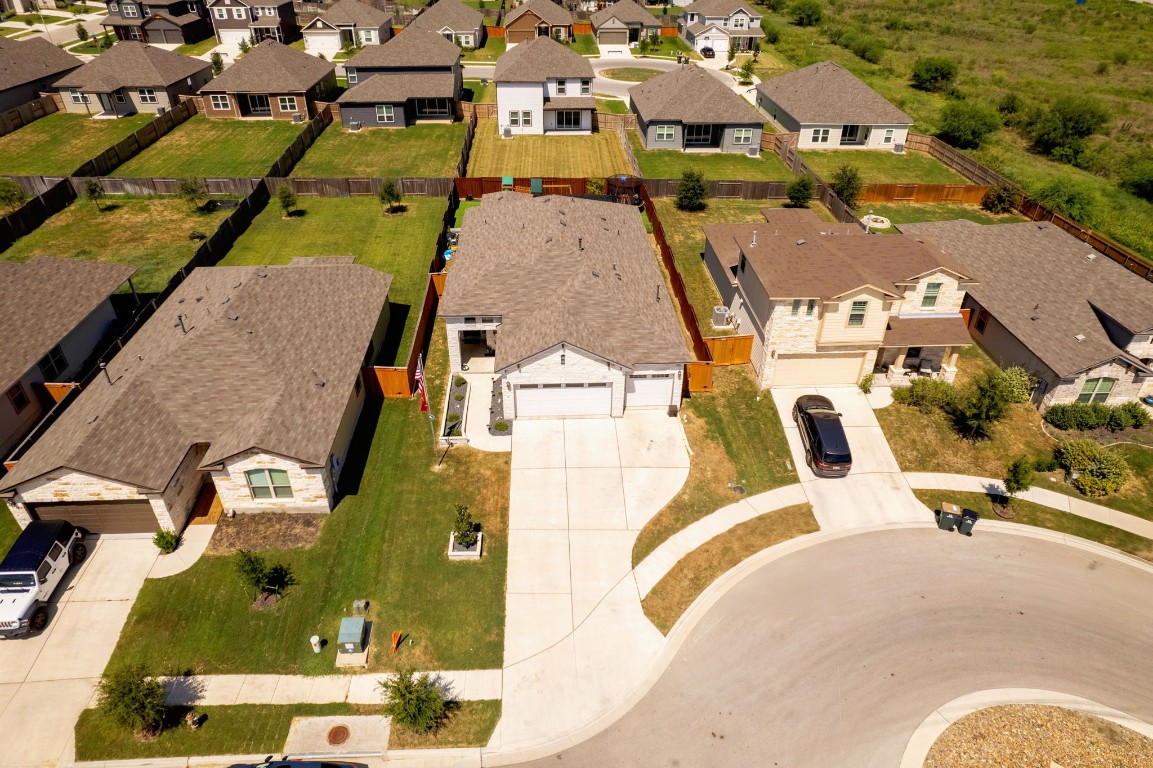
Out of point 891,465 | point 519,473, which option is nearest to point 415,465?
point 519,473

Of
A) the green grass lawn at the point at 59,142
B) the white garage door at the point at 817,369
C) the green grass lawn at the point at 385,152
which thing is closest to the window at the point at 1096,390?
the white garage door at the point at 817,369

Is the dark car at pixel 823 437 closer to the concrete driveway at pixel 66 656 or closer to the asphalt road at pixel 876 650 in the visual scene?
the asphalt road at pixel 876 650

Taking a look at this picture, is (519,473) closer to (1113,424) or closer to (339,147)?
(1113,424)

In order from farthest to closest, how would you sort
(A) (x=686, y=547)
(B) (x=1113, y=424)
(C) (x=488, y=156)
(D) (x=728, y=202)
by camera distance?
(C) (x=488, y=156) → (D) (x=728, y=202) → (B) (x=1113, y=424) → (A) (x=686, y=547)

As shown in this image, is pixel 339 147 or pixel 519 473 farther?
pixel 339 147

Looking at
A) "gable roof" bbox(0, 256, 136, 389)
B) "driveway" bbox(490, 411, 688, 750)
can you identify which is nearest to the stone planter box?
"driveway" bbox(490, 411, 688, 750)

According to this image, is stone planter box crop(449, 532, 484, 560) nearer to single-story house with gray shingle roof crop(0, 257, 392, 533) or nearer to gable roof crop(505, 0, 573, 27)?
single-story house with gray shingle roof crop(0, 257, 392, 533)

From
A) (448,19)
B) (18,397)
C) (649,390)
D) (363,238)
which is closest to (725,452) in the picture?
(649,390)
